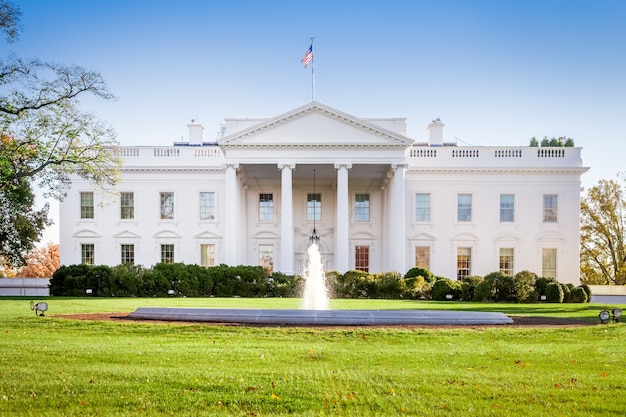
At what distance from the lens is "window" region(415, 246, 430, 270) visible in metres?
37.6

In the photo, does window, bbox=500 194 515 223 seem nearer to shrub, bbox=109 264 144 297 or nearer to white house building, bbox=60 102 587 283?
white house building, bbox=60 102 587 283

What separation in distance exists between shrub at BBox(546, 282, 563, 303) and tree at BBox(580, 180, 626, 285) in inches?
751

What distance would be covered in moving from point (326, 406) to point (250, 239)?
31.7 m

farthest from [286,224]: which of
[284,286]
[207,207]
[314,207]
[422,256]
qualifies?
[422,256]

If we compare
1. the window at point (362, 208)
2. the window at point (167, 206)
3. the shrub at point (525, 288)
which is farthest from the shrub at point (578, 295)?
the window at point (167, 206)

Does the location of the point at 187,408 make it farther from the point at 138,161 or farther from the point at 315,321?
the point at 138,161

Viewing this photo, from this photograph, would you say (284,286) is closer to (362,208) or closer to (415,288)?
(415,288)

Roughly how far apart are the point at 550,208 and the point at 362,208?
1258cm

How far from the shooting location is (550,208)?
122 ft

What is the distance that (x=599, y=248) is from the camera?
143 ft

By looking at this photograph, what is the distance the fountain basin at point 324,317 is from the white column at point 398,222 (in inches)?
691

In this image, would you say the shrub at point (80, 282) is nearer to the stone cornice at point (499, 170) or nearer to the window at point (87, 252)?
the window at point (87, 252)

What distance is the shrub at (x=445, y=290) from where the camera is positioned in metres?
27.1

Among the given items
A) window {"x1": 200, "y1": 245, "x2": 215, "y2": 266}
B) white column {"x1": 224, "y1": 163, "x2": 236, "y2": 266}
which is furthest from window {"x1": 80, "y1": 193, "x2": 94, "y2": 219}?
white column {"x1": 224, "y1": 163, "x2": 236, "y2": 266}
